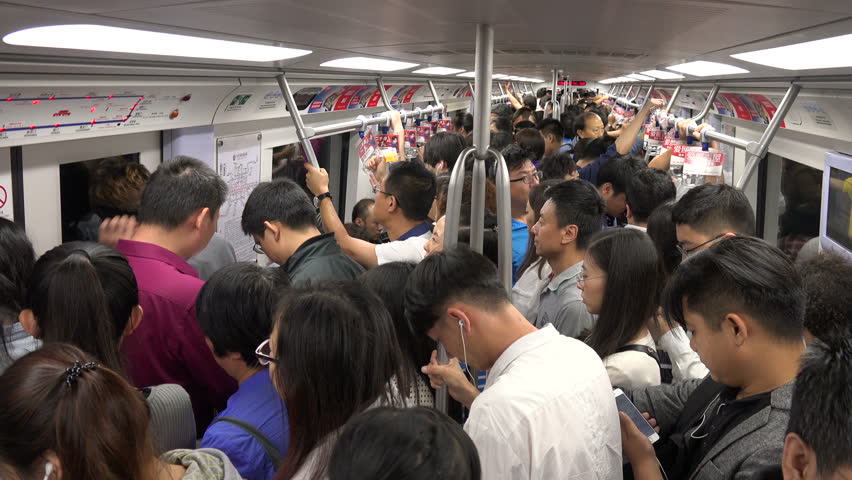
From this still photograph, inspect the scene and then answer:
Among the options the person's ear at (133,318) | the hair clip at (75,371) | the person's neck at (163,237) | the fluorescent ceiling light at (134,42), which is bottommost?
the person's ear at (133,318)

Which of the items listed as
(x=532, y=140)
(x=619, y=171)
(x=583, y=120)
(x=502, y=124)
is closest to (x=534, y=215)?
(x=619, y=171)

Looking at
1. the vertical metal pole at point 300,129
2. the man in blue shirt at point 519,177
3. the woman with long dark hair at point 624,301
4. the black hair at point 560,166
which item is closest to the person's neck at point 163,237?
the vertical metal pole at point 300,129

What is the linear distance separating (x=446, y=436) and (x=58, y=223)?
2883 millimetres

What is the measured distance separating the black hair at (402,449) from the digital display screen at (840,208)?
337 cm

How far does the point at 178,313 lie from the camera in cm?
245

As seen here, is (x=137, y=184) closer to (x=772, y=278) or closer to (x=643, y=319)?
(x=643, y=319)

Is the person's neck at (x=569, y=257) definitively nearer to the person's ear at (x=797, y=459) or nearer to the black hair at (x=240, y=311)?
the black hair at (x=240, y=311)

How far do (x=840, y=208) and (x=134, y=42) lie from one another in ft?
11.8

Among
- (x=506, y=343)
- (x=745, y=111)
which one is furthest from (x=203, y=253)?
(x=745, y=111)

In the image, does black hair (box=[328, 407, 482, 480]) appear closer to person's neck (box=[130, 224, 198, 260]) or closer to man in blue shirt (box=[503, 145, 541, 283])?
person's neck (box=[130, 224, 198, 260])

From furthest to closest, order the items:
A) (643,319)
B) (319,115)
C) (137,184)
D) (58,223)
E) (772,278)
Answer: (319,115) → (137,184) → (58,223) → (643,319) → (772,278)

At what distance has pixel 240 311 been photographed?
6.53 ft

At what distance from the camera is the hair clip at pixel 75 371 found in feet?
4.29

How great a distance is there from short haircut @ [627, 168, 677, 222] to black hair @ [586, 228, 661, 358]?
1.73 metres
